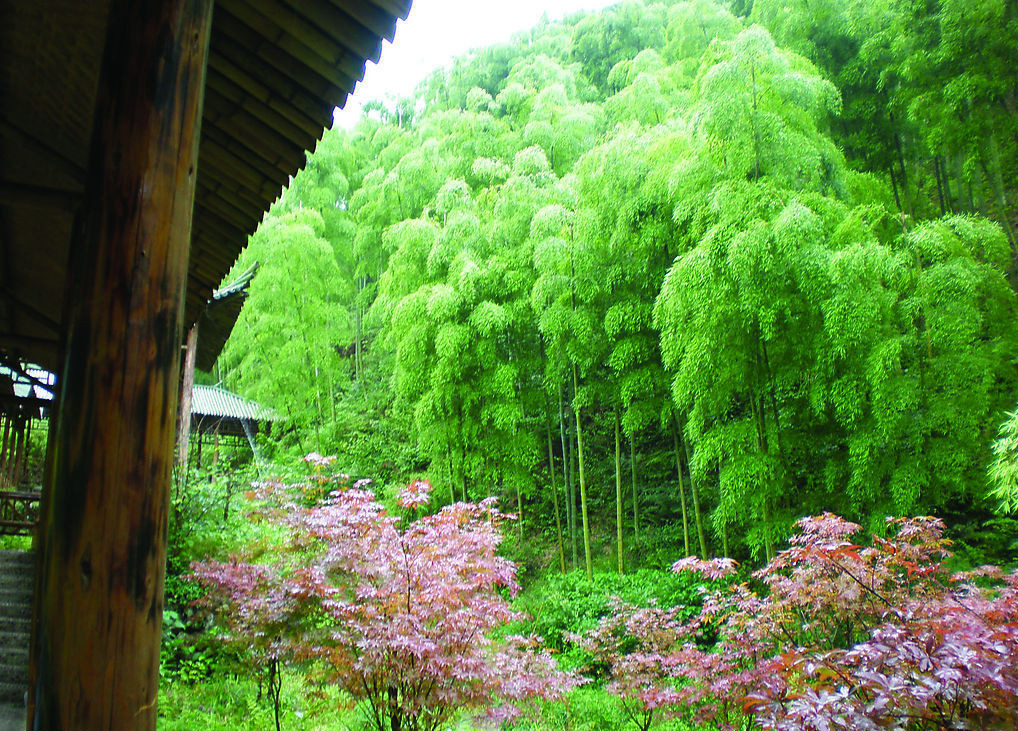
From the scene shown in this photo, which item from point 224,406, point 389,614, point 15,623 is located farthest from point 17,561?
point 224,406

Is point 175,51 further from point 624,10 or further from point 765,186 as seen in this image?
point 624,10

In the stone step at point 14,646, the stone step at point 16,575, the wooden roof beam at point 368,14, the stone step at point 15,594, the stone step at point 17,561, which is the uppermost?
the wooden roof beam at point 368,14

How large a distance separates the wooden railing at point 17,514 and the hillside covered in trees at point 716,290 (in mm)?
4168

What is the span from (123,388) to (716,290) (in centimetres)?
475

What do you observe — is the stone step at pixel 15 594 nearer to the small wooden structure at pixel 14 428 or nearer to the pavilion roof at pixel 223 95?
the small wooden structure at pixel 14 428

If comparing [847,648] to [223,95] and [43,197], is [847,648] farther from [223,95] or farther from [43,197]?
[43,197]

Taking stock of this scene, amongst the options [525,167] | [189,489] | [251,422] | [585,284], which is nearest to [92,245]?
[189,489]

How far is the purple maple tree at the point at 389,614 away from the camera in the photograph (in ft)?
10.1

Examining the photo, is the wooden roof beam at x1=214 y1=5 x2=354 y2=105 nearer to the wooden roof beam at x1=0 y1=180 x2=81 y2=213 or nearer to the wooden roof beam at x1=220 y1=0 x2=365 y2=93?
the wooden roof beam at x1=220 y1=0 x2=365 y2=93

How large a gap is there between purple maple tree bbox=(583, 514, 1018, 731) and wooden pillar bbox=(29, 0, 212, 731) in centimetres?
182

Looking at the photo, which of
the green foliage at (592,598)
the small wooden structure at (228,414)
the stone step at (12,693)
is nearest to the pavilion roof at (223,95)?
the stone step at (12,693)

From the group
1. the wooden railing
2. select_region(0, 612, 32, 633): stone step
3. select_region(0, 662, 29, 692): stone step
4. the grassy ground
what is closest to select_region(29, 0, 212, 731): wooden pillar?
the grassy ground

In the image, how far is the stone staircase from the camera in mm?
3771

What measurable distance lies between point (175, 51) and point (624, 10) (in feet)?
47.0
